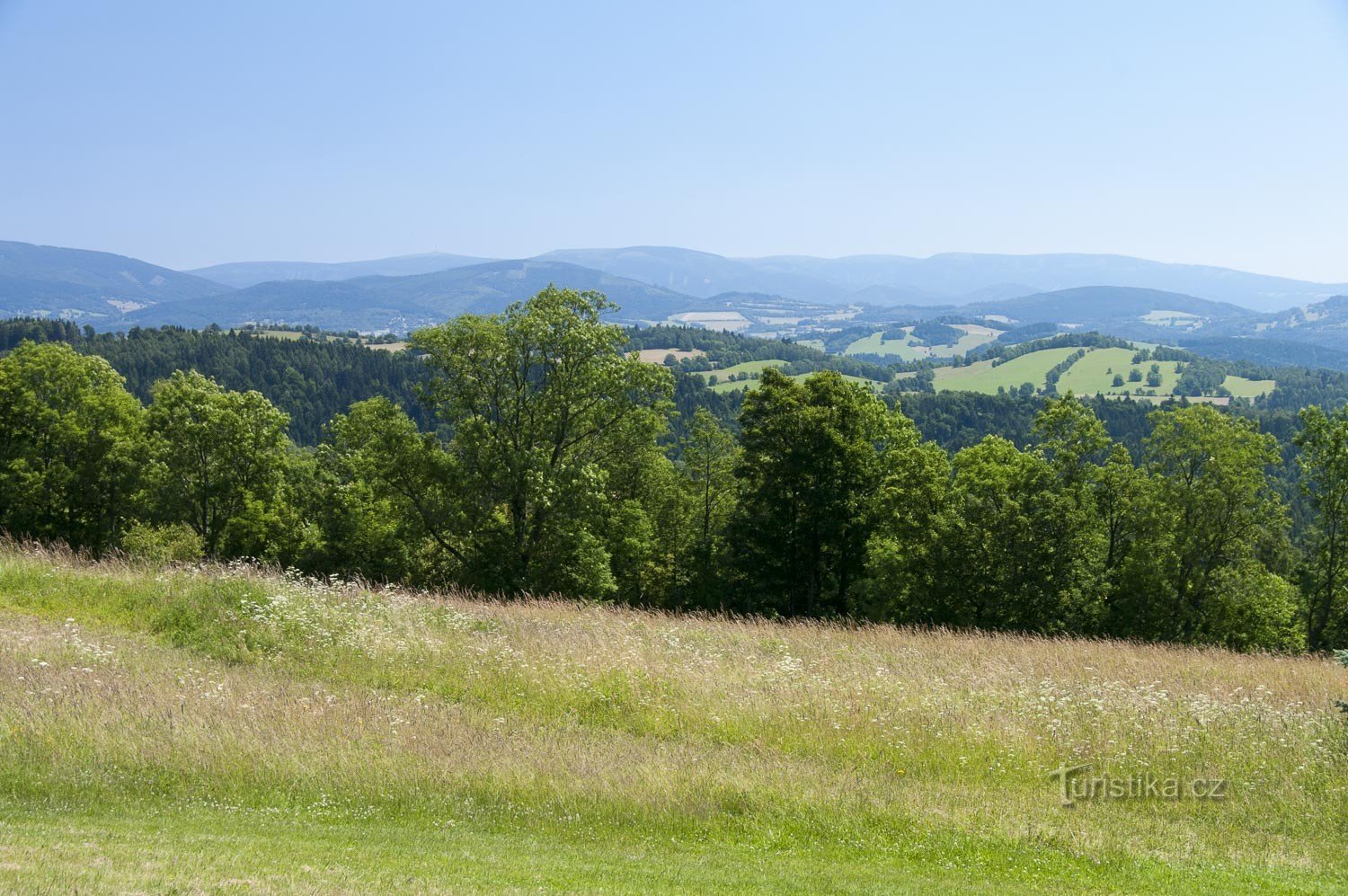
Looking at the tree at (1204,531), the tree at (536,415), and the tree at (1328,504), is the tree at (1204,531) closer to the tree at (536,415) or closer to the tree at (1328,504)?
the tree at (1328,504)

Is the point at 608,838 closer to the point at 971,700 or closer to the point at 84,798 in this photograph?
the point at 84,798

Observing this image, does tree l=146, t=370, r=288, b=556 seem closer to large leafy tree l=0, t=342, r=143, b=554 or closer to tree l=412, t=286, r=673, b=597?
large leafy tree l=0, t=342, r=143, b=554

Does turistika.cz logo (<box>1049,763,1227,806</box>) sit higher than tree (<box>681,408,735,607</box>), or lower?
higher

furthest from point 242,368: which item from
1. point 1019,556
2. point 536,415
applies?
point 1019,556

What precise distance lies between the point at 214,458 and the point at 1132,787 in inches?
1485

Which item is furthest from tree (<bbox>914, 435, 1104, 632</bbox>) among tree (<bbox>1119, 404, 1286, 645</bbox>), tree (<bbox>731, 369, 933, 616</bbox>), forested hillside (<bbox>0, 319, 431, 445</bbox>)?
forested hillside (<bbox>0, 319, 431, 445</bbox>)

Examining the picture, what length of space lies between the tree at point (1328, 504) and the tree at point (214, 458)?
42589 mm

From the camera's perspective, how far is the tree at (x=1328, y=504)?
31.9 m

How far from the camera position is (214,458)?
122 feet

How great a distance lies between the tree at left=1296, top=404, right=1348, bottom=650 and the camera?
105ft

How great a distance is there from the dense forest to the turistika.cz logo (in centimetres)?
1895

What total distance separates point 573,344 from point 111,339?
192m

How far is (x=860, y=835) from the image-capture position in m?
8.54

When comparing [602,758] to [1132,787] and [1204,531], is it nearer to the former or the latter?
[1132,787]
